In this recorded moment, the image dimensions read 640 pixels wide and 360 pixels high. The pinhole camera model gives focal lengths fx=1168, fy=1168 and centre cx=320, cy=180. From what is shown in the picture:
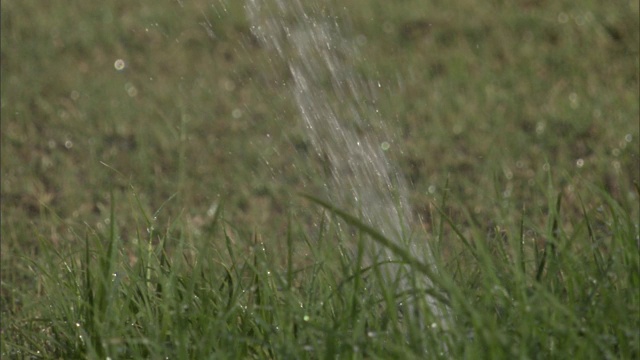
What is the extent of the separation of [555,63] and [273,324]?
4.29 meters

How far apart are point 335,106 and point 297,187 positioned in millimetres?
1290

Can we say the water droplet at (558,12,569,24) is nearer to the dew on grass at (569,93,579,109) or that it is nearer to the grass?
the grass

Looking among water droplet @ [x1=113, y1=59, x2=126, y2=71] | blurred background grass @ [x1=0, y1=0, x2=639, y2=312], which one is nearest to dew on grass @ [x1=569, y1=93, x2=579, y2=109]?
blurred background grass @ [x1=0, y1=0, x2=639, y2=312]

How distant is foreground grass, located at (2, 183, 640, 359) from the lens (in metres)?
2.41

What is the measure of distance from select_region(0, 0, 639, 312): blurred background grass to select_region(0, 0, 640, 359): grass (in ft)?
0.06

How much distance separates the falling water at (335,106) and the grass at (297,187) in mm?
116

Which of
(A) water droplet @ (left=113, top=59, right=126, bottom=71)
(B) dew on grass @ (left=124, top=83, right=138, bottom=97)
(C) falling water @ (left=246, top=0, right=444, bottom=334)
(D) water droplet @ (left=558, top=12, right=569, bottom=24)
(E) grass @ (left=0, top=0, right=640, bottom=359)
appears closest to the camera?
(E) grass @ (left=0, top=0, right=640, bottom=359)

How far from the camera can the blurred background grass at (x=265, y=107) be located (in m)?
5.10

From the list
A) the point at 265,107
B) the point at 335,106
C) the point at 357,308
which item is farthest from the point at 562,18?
the point at 357,308

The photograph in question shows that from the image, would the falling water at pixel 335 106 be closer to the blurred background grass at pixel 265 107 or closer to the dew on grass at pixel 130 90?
the blurred background grass at pixel 265 107

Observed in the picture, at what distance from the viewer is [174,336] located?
264 centimetres

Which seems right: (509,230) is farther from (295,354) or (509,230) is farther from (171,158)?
(171,158)

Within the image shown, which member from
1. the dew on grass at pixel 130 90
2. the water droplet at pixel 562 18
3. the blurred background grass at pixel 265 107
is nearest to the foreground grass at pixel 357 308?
the blurred background grass at pixel 265 107

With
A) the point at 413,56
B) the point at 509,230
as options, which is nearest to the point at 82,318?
the point at 509,230
